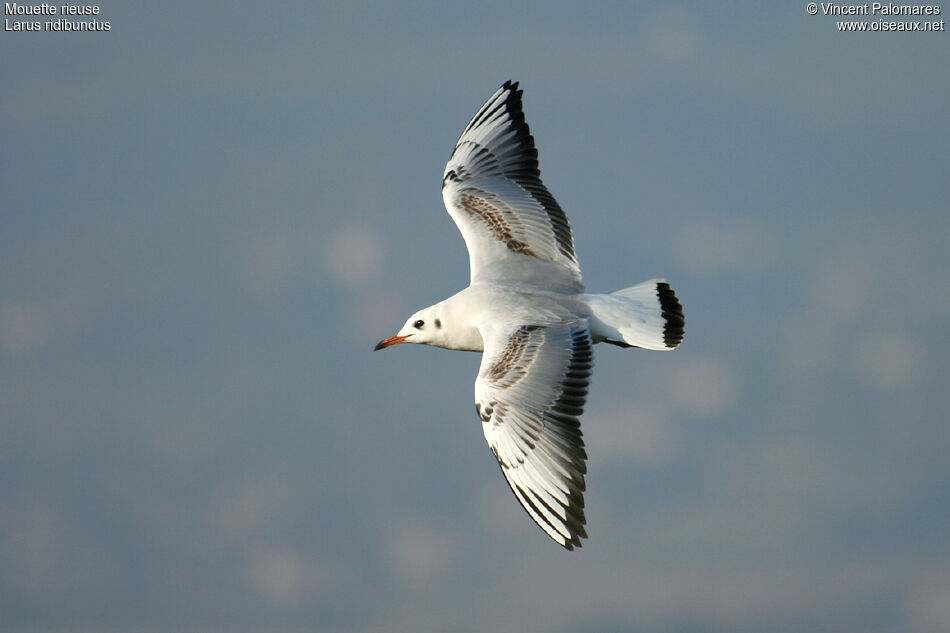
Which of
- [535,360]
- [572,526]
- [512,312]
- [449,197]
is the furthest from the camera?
[449,197]

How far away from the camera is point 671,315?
40.0 feet

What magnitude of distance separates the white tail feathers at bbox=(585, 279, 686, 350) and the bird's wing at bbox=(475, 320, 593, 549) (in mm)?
731

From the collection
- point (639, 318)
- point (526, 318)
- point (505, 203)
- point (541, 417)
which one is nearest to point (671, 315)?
point (639, 318)

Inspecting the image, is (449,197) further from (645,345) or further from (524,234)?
(645,345)

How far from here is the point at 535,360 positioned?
10758 mm

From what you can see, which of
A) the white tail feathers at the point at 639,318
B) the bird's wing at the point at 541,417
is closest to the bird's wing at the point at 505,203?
the white tail feathers at the point at 639,318

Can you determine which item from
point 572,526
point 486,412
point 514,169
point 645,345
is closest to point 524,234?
point 514,169

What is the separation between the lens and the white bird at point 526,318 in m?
10.2

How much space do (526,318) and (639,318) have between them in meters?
1.28

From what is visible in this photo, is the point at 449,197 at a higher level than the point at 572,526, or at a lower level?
higher

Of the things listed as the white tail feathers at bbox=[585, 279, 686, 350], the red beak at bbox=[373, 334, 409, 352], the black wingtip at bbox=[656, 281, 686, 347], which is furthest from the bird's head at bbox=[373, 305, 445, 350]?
the black wingtip at bbox=[656, 281, 686, 347]

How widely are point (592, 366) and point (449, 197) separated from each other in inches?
142

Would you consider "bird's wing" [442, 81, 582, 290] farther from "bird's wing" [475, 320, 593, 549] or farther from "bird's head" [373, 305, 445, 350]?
"bird's wing" [475, 320, 593, 549]

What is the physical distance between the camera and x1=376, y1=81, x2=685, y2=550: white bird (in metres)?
10.2
